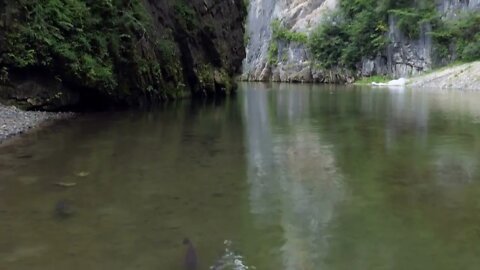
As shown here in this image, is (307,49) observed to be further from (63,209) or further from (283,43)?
(63,209)

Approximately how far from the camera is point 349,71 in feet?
228

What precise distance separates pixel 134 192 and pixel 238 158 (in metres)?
3.27

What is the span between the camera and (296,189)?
8117mm

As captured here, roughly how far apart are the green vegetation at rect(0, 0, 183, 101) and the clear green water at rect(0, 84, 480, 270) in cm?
523

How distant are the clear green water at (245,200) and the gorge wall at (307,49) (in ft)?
155

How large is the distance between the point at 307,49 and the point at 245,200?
71449mm

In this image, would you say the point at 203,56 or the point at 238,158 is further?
the point at 203,56

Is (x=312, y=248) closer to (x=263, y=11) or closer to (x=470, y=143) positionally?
(x=470, y=143)

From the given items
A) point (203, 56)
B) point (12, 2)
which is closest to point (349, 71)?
point (203, 56)

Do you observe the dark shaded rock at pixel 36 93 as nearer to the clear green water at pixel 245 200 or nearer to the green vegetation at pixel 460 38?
the clear green water at pixel 245 200

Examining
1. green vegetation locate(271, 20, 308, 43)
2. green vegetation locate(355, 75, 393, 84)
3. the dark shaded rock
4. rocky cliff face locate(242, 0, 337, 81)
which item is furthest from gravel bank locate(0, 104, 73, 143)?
green vegetation locate(271, 20, 308, 43)

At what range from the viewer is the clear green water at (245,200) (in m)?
5.36

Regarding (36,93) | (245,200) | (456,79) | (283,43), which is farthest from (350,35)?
(245,200)

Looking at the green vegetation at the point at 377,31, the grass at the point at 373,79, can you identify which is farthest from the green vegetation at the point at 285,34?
the grass at the point at 373,79
